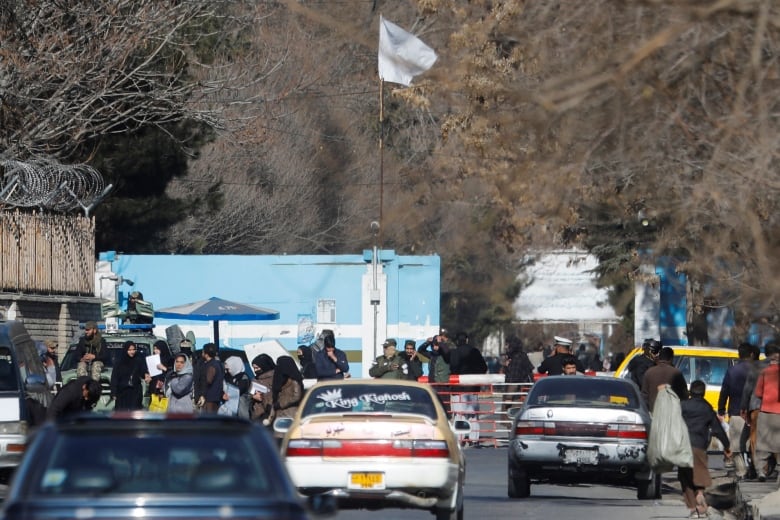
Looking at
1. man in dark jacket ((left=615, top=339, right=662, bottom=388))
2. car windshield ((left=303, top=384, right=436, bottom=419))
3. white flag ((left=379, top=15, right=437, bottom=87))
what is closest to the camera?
white flag ((left=379, top=15, right=437, bottom=87))

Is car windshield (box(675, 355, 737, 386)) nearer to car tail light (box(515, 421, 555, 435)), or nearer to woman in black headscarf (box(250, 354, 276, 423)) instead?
woman in black headscarf (box(250, 354, 276, 423))

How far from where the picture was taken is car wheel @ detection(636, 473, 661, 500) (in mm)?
18016

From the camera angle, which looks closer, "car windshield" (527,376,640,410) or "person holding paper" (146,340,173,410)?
"car windshield" (527,376,640,410)

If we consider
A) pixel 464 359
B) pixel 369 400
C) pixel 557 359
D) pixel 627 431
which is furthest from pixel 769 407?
pixel 464 359

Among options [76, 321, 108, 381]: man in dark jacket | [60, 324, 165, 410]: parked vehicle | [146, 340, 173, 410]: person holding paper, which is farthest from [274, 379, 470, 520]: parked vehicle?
[60, 324, 165, 410]: parked vehicle

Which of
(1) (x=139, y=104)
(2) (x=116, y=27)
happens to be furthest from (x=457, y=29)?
(1) (x=139, y=104)

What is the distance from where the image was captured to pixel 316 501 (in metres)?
8.56

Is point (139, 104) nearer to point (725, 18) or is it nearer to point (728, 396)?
point (728, 396)

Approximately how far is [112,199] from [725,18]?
116ft

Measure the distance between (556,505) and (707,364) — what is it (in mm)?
10501

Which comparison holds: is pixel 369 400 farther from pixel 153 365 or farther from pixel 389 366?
pixel 153 365

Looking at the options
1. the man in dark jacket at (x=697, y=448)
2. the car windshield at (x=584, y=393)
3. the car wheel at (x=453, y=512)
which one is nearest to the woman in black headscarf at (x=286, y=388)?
the car windshield at (x=584, y=393)

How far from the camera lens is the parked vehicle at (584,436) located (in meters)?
17.5

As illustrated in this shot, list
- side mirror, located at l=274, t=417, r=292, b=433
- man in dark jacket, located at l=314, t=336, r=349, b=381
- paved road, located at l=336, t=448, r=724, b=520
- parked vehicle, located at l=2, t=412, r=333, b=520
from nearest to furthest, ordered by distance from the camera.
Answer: parked vehicle, located at l=2, t=412, r=333, b=520 < side mirror, located at l=274, t=417, r=292, b=433 < paved road, located at l=336, t=448, r=724, b=520 < man in dark jacket, located at l=314, t=336, r=349, b=381
